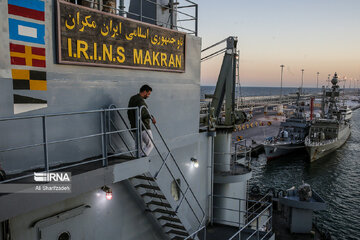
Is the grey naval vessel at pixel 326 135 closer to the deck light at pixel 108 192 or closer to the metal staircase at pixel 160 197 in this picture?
the metal staircase at pixel 160 197

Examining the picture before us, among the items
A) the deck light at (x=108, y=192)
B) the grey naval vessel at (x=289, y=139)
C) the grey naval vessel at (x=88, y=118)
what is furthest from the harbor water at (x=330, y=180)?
the deck light at (x=108, y=192)

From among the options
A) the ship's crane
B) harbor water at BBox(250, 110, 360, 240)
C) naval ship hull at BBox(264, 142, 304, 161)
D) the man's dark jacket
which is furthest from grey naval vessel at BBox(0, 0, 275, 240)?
naval ship hull at BBox(264, 142, 304, 161)

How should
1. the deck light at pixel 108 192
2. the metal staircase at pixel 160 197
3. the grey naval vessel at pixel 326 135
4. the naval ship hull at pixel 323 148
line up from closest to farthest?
the deck light at pixel 108 192 < the metal staircase at pixel 160 197 < the naval ship hull at pixel 323 148 < the grey naval vessel at pixel 326 135

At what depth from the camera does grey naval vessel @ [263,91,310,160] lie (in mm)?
44713

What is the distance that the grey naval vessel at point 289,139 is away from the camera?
4471 cm

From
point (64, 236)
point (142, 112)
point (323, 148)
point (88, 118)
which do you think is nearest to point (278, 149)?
point (323, 148)

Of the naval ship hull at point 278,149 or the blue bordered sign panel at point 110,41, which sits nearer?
the blue bordered sign panel at point 110,41

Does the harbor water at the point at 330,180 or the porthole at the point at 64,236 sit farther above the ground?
the porthole at the point at 64,236

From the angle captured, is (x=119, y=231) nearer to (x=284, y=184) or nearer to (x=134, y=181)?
(x=134, y=181)

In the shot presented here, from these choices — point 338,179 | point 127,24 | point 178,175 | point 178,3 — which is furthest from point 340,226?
point 127,24

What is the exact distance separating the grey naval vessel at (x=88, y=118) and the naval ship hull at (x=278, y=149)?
37.0 meters

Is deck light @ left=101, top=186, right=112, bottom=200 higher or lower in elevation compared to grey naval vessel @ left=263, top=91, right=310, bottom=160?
higher

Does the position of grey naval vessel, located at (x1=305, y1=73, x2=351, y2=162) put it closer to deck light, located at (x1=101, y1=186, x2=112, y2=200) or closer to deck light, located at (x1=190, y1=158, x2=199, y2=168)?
deck light, located at (x1=190, y1=158, x2=199, y2=168)

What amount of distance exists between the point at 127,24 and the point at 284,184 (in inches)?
1303
